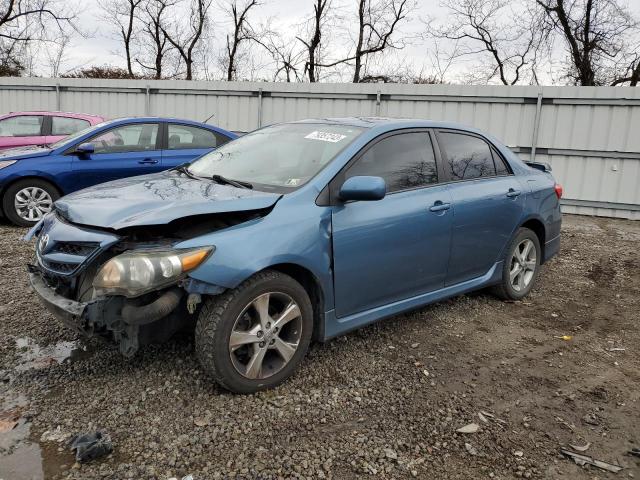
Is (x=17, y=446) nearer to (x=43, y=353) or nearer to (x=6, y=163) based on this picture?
(x=43, y=353)

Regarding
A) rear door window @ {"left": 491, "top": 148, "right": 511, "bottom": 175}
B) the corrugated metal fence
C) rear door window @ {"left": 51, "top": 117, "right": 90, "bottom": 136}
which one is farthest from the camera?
the corrugated metal fence

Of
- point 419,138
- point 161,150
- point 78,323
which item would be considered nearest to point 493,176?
point 419,138

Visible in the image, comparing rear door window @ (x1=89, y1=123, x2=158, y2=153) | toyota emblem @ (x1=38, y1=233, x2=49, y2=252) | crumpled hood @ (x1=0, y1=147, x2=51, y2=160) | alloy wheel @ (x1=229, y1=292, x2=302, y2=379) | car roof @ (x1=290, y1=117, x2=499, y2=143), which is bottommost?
alloy wheel @ (x1=229, y1=292, x2=302, y2=379)

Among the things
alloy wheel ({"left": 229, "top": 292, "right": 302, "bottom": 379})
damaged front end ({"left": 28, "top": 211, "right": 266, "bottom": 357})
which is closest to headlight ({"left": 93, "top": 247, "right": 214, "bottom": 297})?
damaged front end ({"left": 28, "top": 211, "right": 266, "bottom": 357})

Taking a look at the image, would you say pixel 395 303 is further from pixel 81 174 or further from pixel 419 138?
pixel 81 174

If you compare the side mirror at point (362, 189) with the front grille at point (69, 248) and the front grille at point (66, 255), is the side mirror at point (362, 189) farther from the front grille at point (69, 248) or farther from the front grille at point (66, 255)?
the front grille at point (66, 255)

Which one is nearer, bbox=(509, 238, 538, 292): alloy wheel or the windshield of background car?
the windshield of background car

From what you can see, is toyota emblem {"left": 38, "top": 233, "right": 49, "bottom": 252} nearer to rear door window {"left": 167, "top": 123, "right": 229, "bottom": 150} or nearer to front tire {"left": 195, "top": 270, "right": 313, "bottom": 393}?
front tire {"left": 195, "top": 270, "right": 313, "bottom": 393}

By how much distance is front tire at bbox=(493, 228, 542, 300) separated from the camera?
15.4ft

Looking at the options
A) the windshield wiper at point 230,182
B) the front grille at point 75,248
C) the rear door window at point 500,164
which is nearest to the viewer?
the front grille at point 75,248

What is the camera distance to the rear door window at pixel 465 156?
13.7 ft

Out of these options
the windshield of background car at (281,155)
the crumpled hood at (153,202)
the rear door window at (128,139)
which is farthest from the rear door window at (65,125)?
the crumpled hood at (153,202)

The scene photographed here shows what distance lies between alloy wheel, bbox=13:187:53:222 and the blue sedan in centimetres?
383

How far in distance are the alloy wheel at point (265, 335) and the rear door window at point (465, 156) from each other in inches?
71.2
